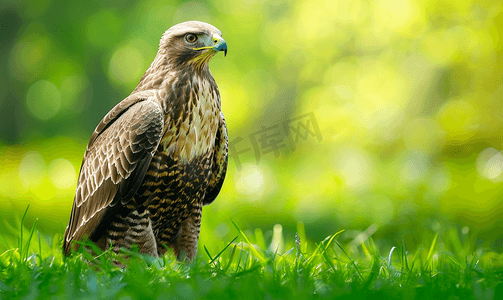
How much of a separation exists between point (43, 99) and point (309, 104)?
8597mm

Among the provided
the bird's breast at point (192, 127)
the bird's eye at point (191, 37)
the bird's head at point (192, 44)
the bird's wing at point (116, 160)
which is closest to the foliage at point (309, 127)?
the bird's wing at point (116, 160)

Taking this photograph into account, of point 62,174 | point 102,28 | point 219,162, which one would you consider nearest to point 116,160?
point 219,162

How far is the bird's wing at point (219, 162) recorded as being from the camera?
3531 millimetres

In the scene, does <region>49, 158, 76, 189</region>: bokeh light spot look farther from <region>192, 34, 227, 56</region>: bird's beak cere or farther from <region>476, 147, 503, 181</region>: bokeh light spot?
<region>476, 147, 503, 181</region>: bokeh light spot

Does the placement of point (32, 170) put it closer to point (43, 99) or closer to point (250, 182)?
point (43, 99)

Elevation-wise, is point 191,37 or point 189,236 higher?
point 191,37

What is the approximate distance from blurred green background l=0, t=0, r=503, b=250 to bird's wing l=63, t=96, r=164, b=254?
52.6 inches

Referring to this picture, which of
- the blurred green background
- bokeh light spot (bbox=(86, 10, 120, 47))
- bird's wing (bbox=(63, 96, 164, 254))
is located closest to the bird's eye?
bird's wing (bbox=(63, 96, 164, 254))

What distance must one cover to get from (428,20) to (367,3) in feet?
5.46

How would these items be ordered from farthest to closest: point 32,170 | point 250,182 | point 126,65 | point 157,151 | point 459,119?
point 126,65
point 32,170
point 459,119
point 250,182
point 157,151

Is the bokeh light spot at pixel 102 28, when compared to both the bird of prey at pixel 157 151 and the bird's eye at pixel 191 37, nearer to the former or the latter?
the bird of prey at pixel 157 151

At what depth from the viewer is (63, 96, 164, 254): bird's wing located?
307 centimetres

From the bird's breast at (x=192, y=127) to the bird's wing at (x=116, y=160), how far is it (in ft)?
0.39

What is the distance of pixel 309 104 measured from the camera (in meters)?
12.0
